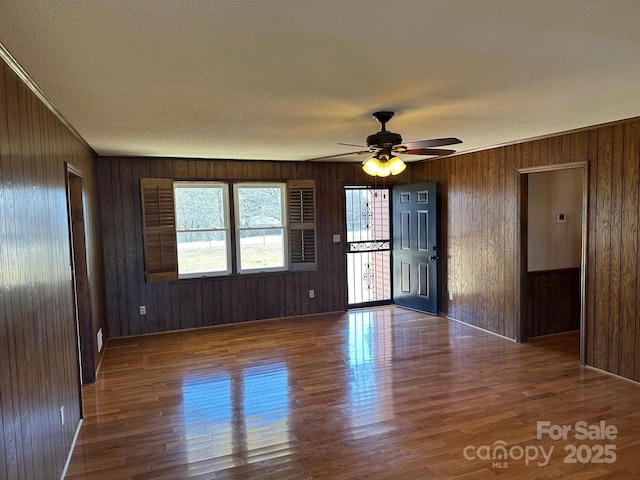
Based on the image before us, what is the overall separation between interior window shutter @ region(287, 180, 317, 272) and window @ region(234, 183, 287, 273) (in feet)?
0.47

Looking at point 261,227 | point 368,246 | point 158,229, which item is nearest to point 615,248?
point 368,246

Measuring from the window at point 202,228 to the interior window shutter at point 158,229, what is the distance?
175mm

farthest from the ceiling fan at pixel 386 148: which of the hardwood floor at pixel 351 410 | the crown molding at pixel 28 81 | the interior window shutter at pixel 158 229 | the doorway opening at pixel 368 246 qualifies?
the doorway opening at pixel 368 246

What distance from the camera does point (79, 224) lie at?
13.0 ft

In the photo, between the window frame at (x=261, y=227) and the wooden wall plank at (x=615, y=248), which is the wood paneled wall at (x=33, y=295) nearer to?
the window frame at (x=261, y=227)

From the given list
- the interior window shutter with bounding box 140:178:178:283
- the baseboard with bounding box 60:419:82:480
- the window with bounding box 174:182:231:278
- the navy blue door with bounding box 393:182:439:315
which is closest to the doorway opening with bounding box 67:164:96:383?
the baseboard with bounding box 60:419:82:480

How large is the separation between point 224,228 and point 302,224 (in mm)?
1134

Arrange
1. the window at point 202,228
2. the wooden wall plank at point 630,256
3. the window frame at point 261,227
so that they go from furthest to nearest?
1. the window frame at point 261,227
2. the window at point 202,228
3. the wooden wall plank at point 630,256

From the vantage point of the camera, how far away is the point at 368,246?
Result: 23.1ft

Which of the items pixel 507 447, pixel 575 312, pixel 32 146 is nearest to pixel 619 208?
pixel 575 312

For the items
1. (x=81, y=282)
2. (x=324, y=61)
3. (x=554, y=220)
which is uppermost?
(x=324, y=61)

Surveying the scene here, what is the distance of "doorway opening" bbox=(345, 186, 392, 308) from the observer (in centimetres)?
691

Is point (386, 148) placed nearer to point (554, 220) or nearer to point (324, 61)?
point (324, 61)

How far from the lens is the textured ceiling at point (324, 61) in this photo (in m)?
1.66
